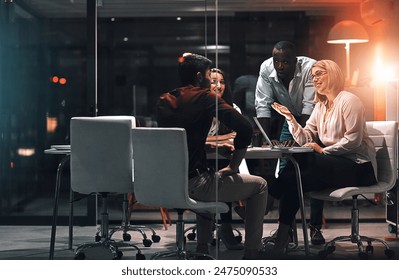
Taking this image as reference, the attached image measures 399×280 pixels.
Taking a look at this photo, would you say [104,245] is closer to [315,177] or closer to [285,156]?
[285,156]

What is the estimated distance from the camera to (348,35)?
6.68 m

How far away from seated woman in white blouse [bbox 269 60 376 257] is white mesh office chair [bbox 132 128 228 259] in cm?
63

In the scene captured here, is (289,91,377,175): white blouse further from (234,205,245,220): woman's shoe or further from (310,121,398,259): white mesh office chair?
(234,205,245,220): woman's shoe

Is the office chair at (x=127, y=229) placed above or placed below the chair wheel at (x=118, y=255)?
above

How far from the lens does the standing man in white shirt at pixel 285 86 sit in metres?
6.61

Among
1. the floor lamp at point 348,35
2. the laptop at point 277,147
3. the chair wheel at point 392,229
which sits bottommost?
the chair wheel at point 392,229

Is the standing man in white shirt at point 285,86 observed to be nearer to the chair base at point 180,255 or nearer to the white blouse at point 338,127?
the white blouse at point 338,127

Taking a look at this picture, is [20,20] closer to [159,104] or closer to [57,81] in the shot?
[57,81]

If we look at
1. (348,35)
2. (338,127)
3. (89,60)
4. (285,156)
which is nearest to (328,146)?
(338,127)

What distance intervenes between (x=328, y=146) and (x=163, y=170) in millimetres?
1285

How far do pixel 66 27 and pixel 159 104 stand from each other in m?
1.01

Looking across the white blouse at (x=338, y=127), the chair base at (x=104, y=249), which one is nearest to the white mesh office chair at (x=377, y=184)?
the white blouse at (x=338, y=127)

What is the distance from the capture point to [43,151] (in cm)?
707

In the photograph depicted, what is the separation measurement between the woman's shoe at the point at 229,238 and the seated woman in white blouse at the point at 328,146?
0.28 m
